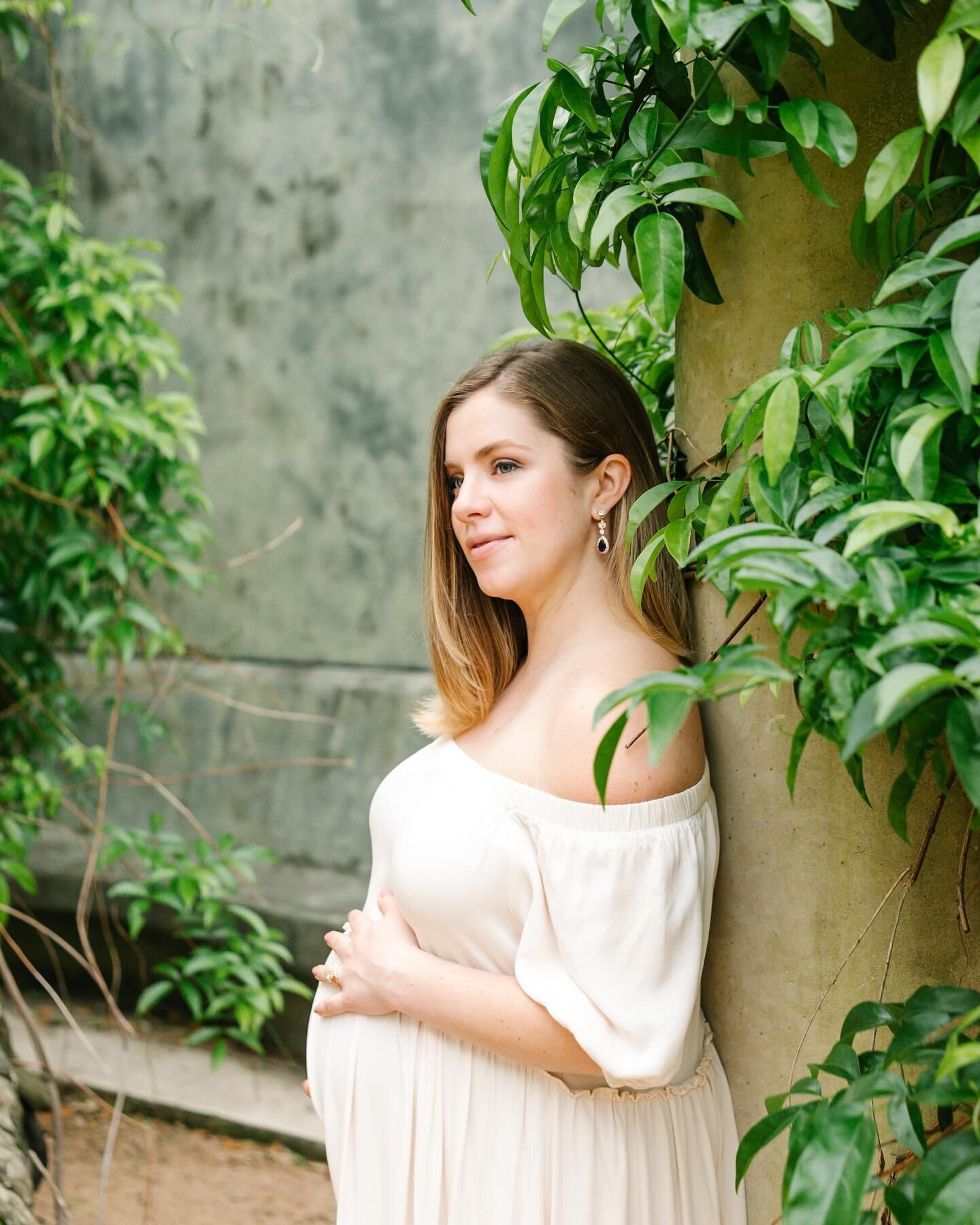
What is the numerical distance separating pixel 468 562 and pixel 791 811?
831 millimetres

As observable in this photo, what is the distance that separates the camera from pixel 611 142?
1.44 m

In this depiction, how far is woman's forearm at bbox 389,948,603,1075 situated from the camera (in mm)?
1543

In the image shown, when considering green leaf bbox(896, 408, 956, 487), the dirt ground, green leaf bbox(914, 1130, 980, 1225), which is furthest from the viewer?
the dirt ground

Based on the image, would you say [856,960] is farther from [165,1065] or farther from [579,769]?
[165,1065]

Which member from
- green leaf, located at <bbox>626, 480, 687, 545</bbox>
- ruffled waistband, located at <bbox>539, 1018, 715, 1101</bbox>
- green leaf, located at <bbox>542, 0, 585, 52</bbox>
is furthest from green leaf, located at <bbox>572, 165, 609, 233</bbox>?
ruffled waistband, located at <bbox>539, 1018, 715, 1101</bbox>

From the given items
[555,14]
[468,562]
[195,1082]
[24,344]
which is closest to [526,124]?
[555,14]

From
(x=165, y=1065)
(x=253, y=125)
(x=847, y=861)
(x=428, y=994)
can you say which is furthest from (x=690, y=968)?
(x=253, y=125)

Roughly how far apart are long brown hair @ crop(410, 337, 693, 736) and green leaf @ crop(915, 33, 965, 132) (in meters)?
0.77

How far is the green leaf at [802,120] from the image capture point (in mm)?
1178

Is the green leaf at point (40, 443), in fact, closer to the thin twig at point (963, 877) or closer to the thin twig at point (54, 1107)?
the thin twig at point (54, 1107)

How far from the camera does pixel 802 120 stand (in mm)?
1186

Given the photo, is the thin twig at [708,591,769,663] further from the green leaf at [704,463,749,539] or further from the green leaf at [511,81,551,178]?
the green leaf at [511,81,551,178]

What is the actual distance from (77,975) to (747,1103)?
4.09 metres

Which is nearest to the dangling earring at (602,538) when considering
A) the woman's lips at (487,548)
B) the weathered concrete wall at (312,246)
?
the woman's lips at (487,548)
